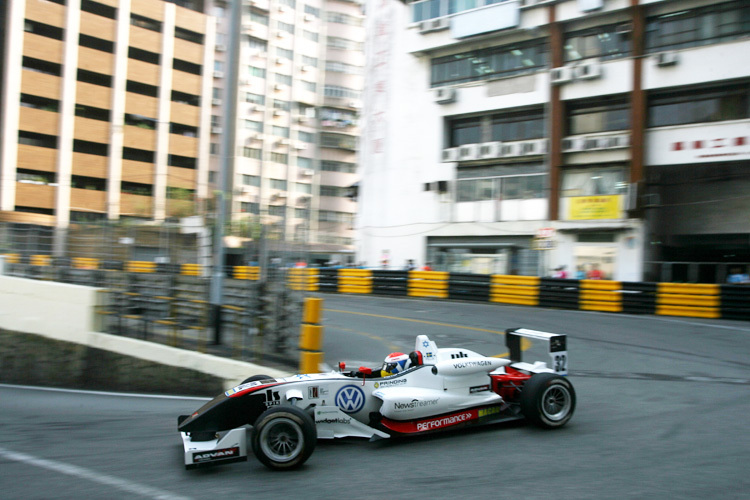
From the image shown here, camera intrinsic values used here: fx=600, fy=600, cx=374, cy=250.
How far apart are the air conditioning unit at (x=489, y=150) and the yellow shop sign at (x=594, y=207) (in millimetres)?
4100

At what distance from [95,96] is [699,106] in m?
34.6

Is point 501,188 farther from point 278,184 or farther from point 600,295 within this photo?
point 278,184

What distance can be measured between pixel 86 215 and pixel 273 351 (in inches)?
213

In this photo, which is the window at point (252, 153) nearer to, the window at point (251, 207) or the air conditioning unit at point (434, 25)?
the air conditioning unit at point (434, 25)

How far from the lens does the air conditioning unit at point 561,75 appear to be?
24250mm

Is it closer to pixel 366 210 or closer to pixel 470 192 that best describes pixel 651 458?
pixel 470 192

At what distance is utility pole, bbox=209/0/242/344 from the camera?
351 inches

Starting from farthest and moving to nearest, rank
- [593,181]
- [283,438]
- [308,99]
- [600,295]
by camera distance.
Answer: [308,99] < [593,181] < [600,295] < [283,438]

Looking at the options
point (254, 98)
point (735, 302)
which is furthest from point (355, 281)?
point (254, 98)

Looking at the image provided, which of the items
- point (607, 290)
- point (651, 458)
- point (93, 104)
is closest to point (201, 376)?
point (651, 458)

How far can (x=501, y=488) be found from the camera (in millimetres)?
4426

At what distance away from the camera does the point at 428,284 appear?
21.2 meters

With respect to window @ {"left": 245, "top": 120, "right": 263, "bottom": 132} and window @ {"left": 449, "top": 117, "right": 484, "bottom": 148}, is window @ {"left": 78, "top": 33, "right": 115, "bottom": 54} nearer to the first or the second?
window @ {"left": 245, "top": 120, "right": 263, "bottom": 132}

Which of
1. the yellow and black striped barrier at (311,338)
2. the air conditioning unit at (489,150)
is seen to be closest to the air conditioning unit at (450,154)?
the air conditioning unit at (489,150)
